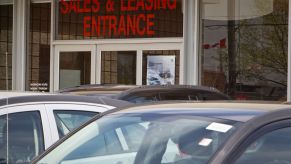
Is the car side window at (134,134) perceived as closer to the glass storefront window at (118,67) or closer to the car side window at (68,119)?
the car side window at (68,119)

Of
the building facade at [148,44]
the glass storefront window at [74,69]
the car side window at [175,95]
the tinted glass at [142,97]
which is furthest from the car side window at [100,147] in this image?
the glass storefront window at [74,69]

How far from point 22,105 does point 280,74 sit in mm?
7658

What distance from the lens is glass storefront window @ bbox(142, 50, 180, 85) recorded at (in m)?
12.9

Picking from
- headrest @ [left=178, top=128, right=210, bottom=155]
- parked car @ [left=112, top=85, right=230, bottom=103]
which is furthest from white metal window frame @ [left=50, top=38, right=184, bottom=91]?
headrest @ [left=178, top=128, right=210, bottom=155]

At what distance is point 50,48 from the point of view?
14.5m

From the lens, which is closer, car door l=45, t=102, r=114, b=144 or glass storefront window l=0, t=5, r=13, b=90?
car door l=45, t=102, r=114, b=144

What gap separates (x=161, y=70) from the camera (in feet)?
42.8

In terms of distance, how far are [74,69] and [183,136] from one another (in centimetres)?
1135

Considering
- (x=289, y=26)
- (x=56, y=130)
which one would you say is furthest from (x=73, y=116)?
(x=289, y=26)

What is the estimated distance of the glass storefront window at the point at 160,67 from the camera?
508 inches

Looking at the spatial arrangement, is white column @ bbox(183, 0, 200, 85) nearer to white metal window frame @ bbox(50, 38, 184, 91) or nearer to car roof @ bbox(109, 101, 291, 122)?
white metal window frame @ bbox(50, 38, 184, 91)

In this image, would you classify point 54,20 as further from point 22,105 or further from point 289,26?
point 22,105

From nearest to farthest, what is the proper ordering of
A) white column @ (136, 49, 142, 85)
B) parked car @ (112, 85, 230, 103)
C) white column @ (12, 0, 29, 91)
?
parked car @ (112, 85, 230, 103) < white column @ (136, 49, 142, 85) < white column @ (12, 0, 29, 91)

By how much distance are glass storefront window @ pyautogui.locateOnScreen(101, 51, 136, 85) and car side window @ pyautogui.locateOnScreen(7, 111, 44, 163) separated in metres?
8.53
